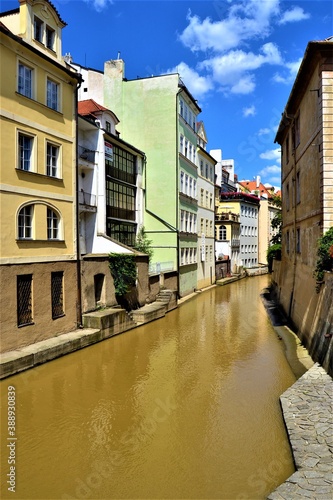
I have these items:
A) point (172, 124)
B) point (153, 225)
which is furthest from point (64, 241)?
point (172, 124)

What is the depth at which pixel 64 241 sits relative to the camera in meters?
16.5

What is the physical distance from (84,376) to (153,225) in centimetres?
1845

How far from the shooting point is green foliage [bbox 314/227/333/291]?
14.0m

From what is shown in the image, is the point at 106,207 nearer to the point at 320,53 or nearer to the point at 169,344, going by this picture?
the point at 169,344

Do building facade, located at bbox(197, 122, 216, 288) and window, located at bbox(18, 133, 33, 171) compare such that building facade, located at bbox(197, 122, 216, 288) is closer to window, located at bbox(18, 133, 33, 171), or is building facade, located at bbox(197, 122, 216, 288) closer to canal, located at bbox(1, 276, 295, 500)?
canal, located at bbox(1, 276, 295, 500)

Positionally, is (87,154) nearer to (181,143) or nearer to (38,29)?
(38,29)

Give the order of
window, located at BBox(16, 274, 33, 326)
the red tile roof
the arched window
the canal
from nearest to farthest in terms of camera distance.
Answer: the canal → window, located at BBox(16, 274, 33, 326) → the red tile roof → the arched window

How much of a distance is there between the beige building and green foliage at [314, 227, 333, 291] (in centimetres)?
80

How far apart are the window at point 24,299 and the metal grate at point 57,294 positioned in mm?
1402

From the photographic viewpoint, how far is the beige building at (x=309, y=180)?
1486 centimetres

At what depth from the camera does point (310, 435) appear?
26.2 feet

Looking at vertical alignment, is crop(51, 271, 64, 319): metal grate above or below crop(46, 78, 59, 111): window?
below

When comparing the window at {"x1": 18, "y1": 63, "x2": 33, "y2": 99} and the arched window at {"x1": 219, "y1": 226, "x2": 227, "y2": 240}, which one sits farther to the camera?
the arched window at {"x1": 219, "y1": 226, "x2": 227, "y2": 240}

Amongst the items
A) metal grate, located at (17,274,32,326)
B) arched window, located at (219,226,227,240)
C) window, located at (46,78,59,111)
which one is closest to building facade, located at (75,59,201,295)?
window, located at (46,78,59,111)
